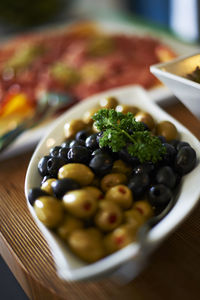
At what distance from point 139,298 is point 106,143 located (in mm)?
259

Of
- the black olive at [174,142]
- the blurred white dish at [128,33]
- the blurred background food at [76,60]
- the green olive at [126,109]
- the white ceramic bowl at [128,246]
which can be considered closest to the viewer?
the white ceramic bowl at [128,246]

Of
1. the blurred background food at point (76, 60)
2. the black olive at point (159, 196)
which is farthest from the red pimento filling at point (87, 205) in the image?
the blurred background food at point (76, 60)

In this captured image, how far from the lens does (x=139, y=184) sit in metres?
0.54

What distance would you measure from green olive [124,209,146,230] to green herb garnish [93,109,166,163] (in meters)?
0.10

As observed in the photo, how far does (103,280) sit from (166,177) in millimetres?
198

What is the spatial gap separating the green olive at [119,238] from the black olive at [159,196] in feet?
0.23

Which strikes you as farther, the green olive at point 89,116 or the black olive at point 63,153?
the green olive at point 89,116

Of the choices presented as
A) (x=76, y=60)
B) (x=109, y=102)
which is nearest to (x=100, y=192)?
(x=109, y=102)

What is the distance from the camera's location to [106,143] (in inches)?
22.5

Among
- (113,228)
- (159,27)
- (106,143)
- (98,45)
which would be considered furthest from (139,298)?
(159,27)

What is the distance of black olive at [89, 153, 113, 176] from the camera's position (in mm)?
558

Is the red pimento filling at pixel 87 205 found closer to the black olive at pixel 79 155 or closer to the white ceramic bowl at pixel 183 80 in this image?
the black olive at pixel 79 155

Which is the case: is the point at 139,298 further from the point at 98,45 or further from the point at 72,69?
the point at 98,45

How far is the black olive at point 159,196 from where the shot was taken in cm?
52
